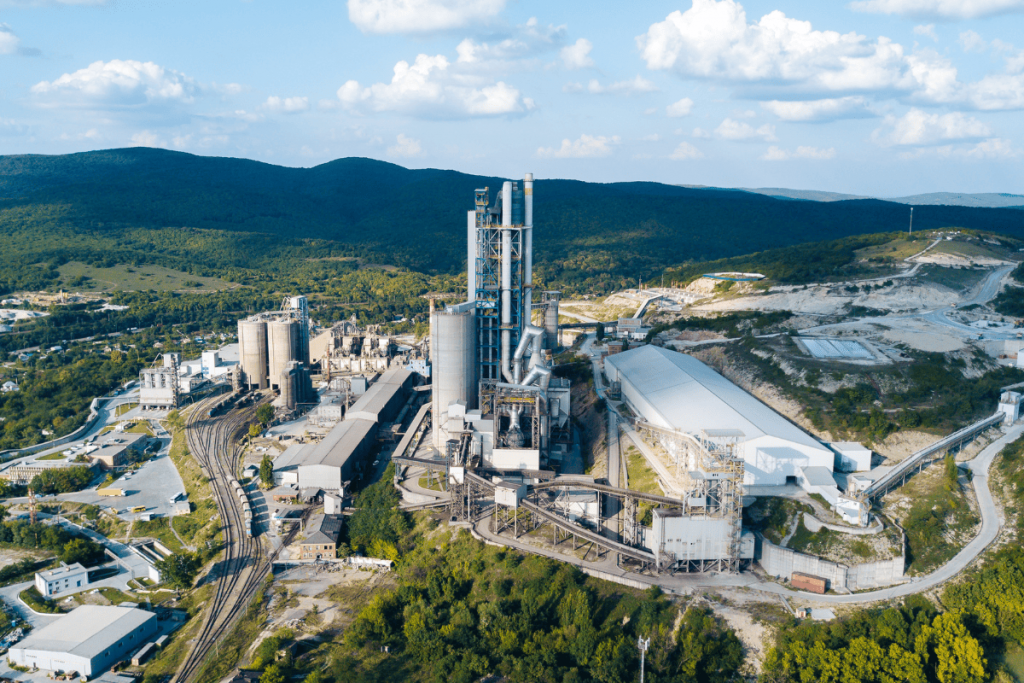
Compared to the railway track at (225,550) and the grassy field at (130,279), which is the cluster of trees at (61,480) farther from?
the grassy field at (130,279)

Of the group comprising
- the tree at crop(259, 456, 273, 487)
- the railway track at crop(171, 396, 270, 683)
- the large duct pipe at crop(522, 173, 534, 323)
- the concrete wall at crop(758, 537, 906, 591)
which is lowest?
the railway track at crop(171, 396, 270, 683)

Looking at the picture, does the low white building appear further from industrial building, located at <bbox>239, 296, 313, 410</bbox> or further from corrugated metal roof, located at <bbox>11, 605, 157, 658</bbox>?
industrial building, located at <bbox>239, 296, 313, 410</bbox>

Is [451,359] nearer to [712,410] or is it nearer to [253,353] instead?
[712,410]

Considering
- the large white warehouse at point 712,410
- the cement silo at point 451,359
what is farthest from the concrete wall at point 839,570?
the cement silo at point 451,359

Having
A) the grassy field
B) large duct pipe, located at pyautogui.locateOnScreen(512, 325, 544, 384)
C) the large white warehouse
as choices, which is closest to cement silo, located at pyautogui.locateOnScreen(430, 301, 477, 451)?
large duct pipe, located at pyautogui.locateOnScreen(512, 325, 544, 384)

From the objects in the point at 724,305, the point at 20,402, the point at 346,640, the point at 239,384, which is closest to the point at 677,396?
the point at 346,640

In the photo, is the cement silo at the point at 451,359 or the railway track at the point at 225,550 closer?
the railway track at the point at 225,550

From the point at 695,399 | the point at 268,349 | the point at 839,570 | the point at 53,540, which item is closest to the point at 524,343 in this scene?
the point at 695,399

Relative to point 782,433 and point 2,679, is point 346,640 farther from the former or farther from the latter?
point 782,433
